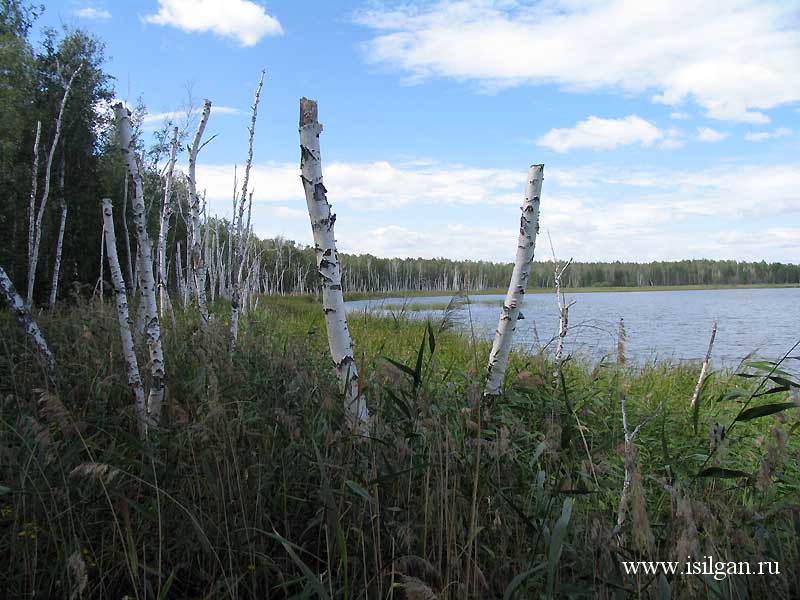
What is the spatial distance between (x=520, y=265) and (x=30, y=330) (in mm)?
4985

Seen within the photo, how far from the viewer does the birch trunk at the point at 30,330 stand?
5.03 m

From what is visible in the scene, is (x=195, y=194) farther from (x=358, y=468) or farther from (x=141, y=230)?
(x=358, y=468)

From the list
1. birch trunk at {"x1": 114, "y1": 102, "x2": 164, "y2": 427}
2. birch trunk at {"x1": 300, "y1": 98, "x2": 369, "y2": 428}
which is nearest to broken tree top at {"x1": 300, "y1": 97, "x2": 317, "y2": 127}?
birch trunk at {"x1": 300, "y1": 98, "x2": 369, "y2": 428}

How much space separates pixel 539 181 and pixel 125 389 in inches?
171

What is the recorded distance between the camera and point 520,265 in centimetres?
517

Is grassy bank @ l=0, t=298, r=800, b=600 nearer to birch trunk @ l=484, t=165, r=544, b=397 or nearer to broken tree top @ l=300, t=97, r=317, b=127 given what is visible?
birch trunk @ l=484, t=165, r=544, b=397

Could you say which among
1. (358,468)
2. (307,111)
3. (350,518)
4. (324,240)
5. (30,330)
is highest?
(307,111)

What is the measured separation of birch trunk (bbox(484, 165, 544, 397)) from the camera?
16.7 feet

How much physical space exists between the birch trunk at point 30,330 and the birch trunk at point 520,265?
13.4ft

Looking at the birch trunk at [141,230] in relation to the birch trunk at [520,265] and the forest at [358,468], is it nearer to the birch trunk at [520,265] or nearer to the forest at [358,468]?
the forest at [358,468]

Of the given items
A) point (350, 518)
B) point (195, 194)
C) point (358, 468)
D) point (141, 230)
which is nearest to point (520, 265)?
point (358, 468)

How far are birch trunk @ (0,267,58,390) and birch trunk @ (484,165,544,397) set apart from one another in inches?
161

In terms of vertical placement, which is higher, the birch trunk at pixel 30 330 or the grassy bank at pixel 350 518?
the birch trunk at pixel 30 330

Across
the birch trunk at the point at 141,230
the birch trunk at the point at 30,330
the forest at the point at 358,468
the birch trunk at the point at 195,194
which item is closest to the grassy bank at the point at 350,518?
the forest at the point at 358,468
